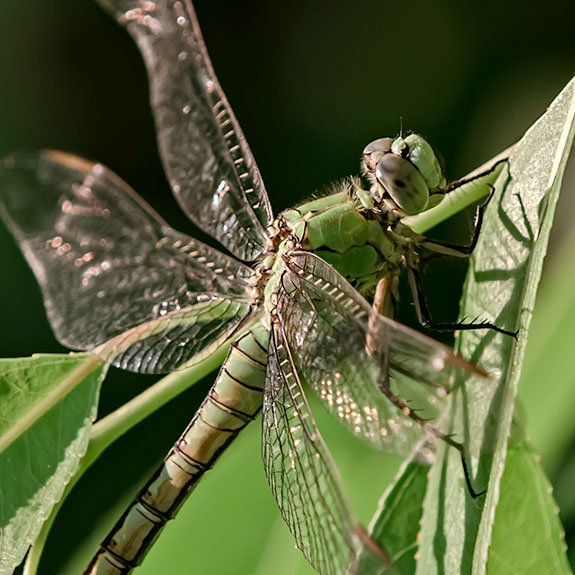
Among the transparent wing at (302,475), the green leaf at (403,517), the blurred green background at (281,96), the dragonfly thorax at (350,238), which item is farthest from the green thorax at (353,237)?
the blurred green background at (281,96)

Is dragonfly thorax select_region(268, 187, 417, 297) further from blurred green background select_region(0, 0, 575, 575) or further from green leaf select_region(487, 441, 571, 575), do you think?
blurred green background select_region(0, 0, 575, 575)

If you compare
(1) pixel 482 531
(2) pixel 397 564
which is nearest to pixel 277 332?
(2) pixel 397 564

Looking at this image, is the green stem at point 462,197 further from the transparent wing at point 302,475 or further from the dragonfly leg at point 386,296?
the transparent wing at point 302,475

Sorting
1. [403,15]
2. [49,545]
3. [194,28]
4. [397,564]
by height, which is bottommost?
[49,545]

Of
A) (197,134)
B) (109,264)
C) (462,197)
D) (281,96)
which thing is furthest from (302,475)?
(281,96)

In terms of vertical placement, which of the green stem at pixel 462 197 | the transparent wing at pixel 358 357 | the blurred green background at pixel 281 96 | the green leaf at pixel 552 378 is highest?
the blurred green background at pixel 281 96

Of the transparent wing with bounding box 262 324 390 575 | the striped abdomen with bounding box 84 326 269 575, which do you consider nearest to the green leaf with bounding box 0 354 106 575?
the striped abdomen with bounding box 84 326 269 575

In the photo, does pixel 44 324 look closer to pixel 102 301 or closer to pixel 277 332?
pixel 102 301
